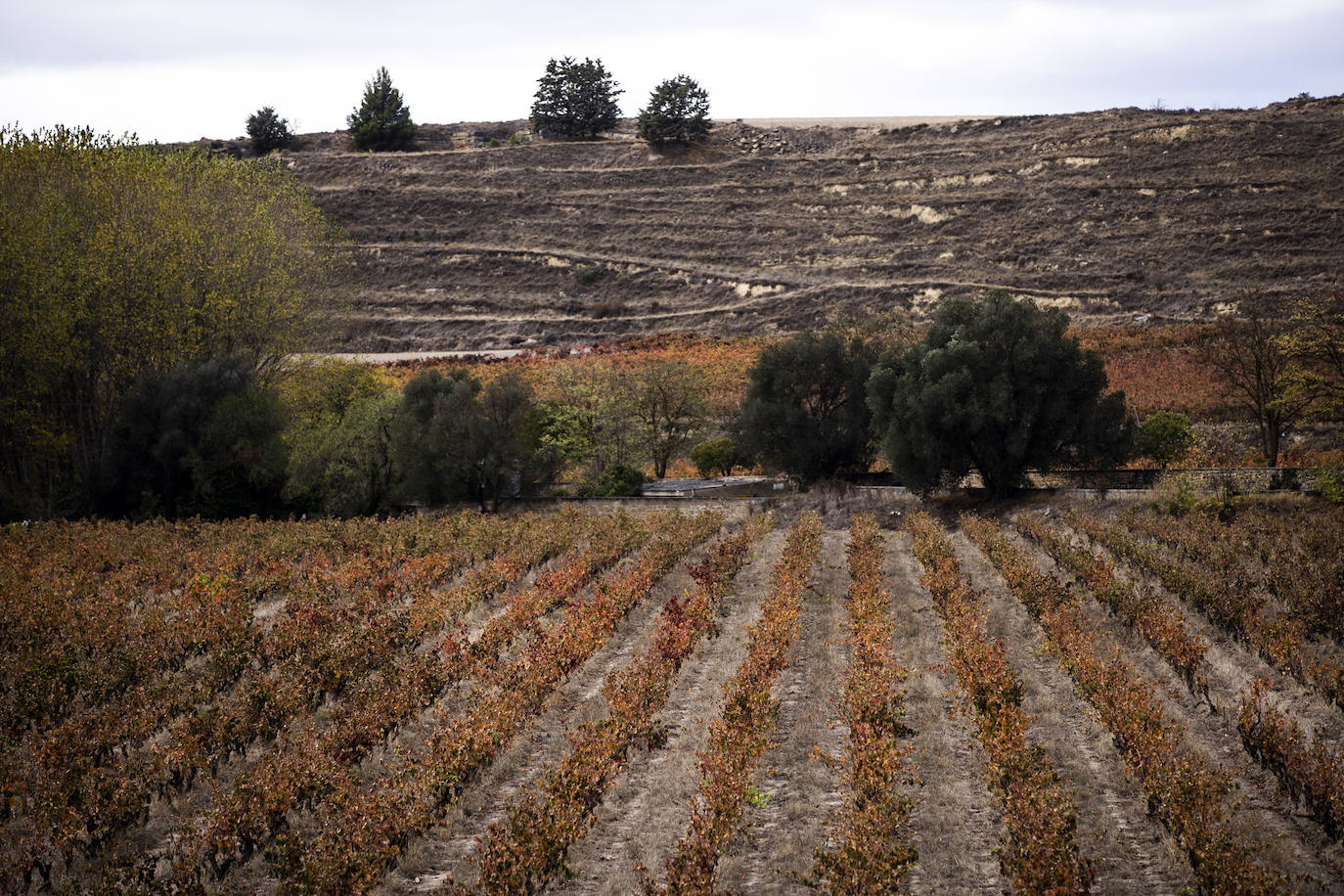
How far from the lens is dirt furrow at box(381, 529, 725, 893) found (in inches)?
388

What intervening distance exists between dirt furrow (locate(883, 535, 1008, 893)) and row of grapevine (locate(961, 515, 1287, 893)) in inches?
66.0

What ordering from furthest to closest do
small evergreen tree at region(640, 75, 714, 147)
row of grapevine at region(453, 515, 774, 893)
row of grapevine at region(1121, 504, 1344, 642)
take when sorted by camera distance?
1. small evergreen tree at region(640, 75, 714, 147)
2. row of grapevine at region(1121, 504, 1344, 642)
3. row of grapevine at region(453, 515, 774, 893)

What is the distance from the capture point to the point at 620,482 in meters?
39.0

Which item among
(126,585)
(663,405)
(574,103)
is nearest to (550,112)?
(574,103)

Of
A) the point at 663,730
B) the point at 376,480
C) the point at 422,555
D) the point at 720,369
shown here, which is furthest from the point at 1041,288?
the point at 663,730

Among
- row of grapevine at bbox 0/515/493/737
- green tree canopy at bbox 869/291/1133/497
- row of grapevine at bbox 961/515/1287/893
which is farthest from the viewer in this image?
green tree canopy at bbox 869/291/1133/497

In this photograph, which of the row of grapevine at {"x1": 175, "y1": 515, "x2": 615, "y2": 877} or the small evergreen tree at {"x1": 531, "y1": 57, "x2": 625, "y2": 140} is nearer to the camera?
the row of grapevine at {"x1": 175, "y1": 515, "x2": 615, "y2": 877}

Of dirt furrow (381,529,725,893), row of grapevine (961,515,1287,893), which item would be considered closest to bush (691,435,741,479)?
dirt furrow (381,529,725,893)

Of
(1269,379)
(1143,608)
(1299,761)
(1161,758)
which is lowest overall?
(1143,608)

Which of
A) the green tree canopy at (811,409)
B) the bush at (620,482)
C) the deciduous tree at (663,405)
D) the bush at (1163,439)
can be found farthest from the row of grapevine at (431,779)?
the deciduous tree at (663,405)

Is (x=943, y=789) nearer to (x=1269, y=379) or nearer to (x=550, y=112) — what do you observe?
(x=1269, y=379)

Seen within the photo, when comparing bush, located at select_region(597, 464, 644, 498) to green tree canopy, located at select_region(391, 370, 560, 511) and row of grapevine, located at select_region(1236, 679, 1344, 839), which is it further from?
row of grapevine, located at select_region(1236, 679, 1344, 839)

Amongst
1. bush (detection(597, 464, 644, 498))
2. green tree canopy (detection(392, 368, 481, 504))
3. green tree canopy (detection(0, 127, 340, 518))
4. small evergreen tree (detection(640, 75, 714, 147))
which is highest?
small evergreen tree (detection(640, 75, 714, 147))

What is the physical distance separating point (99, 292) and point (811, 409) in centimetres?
2647
